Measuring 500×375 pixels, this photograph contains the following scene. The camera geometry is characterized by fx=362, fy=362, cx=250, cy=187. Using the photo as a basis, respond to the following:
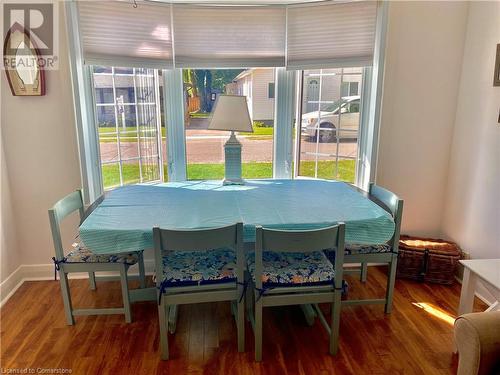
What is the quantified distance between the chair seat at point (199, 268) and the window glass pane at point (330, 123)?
1.27 m

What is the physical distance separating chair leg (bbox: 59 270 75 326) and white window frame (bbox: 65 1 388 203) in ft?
2.20

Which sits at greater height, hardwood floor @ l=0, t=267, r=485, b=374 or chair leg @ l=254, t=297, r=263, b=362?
chair leg @ l=254, t=297, r=263, b=362

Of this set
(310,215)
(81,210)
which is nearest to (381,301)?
(310,215)

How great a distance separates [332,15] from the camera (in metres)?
2.63

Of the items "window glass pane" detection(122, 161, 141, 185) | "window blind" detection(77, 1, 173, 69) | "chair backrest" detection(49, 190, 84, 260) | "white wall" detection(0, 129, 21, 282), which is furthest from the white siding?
"white wall" detection(0, 129, 21, 282)

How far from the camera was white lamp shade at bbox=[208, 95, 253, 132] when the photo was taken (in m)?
2.57

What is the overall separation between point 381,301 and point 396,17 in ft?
6.58

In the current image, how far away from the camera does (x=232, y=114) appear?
257 cm

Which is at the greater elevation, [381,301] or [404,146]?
[404,146]

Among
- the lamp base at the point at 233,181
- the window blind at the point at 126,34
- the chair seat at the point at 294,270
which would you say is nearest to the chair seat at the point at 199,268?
the chair seat at the point at 294,270

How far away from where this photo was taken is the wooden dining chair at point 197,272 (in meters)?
1.76

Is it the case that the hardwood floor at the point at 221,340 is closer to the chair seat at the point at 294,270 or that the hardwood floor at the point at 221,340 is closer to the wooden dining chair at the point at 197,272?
the wooden dining chair at the point at 197,272

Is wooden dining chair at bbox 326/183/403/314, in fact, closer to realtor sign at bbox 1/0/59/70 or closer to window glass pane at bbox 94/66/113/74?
window glass pane at bbox 94/66/113/74

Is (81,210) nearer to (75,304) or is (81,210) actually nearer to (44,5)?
(75,304)
